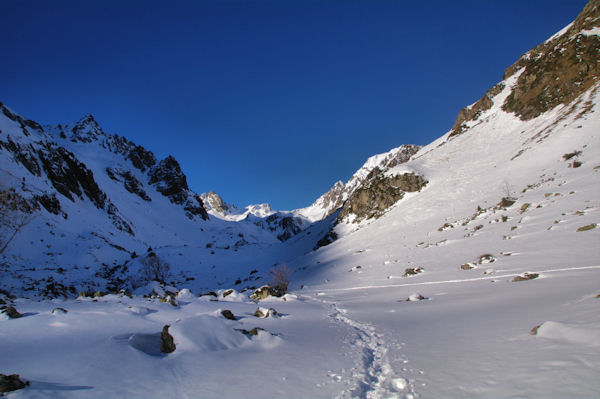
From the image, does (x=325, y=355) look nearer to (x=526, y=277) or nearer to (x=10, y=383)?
(x=10, y=383)

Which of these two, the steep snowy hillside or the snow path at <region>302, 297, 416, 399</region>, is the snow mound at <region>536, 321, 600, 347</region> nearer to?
the snow path at <region>302, 297, 416, 399</region>

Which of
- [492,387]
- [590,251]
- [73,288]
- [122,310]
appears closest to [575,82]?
[590,251]

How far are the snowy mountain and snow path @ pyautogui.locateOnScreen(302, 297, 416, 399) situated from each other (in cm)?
4

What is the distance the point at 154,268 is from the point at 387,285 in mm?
33477

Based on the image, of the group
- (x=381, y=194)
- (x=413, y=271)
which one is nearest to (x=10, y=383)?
(x=413, y=271)

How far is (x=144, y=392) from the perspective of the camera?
4.02 metres

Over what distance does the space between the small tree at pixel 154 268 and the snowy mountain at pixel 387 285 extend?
0.59m

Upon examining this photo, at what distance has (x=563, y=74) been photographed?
45.6 m

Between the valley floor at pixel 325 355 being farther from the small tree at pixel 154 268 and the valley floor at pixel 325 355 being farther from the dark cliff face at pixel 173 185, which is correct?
the dark cliff face at pixel 173 185

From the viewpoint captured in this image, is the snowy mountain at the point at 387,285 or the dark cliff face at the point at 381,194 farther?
the dark cliff face at the point at 381,194

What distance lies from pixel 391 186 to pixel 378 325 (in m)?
49.8

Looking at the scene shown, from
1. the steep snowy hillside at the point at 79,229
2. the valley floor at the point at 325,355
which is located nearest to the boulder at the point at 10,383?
the valley floor at the point at 325,355

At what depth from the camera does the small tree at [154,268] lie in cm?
3838

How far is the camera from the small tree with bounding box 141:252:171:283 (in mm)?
38375
